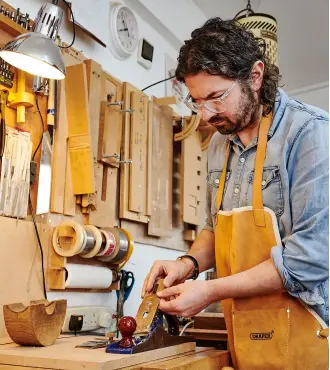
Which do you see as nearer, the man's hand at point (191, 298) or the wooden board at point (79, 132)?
the man's hand at point (191, 298)

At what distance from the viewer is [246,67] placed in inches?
59.2

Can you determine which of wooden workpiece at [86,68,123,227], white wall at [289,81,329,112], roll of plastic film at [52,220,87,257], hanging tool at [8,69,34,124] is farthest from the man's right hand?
white wall at [289,81,329,112]

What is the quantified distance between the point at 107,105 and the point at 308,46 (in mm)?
2295

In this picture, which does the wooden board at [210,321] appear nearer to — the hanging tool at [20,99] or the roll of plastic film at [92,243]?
the roll of plastic film at [92,243]

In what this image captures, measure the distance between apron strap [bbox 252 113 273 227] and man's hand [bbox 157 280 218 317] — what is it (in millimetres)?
233

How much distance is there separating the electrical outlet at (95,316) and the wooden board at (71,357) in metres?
0.68

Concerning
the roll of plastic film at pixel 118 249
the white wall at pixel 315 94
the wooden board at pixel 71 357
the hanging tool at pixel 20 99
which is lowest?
the wooden board at pixel 71 357

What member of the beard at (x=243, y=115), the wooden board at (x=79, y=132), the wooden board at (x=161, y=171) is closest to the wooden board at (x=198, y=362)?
the beard at (x=243, y=115)

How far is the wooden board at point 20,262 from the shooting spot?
1.73 meters

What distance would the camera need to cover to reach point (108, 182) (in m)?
2.28

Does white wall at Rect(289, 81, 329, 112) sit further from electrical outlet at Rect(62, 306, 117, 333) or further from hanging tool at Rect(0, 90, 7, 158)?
hanging tool at Rect(0, 90, 7, 158)

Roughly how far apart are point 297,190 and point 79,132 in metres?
1.04

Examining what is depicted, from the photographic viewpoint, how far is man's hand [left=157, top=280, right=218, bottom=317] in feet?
4.34

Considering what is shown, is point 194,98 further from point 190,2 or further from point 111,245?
point 190,2
